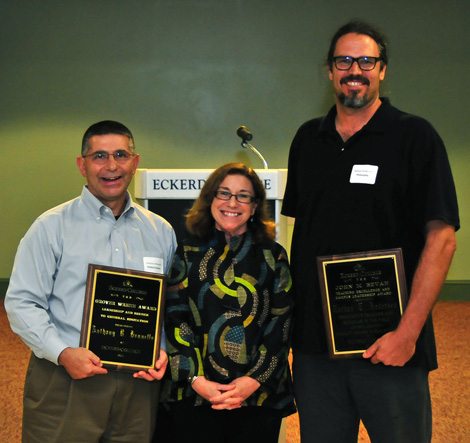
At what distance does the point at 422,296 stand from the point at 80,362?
1174 mm

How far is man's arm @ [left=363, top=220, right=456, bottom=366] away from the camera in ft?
7.29

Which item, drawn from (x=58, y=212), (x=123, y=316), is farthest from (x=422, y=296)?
(x=58, y=212)

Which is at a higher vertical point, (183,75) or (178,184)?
(183,75)

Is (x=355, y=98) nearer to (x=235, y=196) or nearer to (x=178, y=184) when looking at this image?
(x=235, y=196)

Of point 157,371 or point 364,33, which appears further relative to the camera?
point 157,371

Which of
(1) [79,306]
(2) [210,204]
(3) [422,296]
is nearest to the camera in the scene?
(3) [422,296]

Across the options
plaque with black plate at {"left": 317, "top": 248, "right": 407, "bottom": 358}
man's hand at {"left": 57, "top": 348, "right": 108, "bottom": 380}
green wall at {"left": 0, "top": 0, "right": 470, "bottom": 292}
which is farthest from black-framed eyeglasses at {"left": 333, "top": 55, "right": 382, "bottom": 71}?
green wall at {"left": 0, "top": 0, "right": 470, "bottom": 292}

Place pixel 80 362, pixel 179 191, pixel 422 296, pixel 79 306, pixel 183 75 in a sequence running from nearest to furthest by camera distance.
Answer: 1. pixel 422 296
2. pixel 80 362
3. pixel 79 306
4. pixel 179 191
5. pixel 183 75

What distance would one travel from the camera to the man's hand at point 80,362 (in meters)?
2.33

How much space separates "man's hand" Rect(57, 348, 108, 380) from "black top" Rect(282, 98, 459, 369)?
73 cm

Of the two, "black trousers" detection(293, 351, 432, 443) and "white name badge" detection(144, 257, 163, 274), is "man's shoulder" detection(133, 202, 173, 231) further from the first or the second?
"black trousers" detection(293, 351, 432, 443)

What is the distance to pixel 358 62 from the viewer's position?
2312mm

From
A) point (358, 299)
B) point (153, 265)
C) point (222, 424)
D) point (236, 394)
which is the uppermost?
point (153, 265)

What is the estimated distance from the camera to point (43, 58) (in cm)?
807
